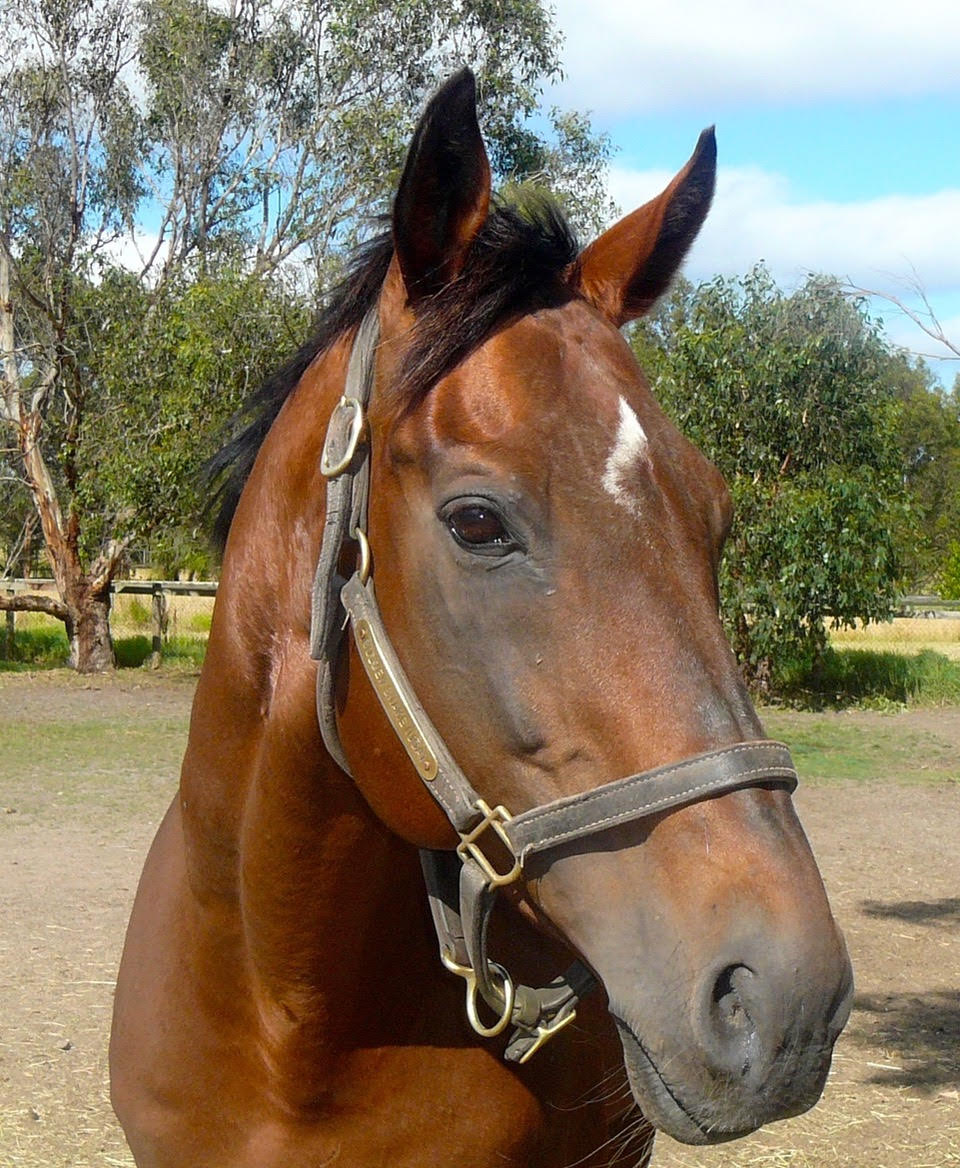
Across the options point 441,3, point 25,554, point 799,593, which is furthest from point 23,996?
point 25,554

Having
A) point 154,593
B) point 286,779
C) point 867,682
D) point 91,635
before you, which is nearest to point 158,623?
point 154,593

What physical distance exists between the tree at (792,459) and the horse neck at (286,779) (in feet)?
40.9

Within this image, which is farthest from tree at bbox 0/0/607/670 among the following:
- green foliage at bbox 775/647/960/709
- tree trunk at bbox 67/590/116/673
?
green foliage at bbox 775/647/960/709

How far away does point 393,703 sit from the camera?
166 cm

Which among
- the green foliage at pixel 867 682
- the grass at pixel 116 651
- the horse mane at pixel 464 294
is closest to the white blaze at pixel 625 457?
the horse mane at pixel 464 294

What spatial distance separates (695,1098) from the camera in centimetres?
140

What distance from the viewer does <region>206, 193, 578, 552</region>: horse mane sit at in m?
1.71

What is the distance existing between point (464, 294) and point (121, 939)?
5380 mm

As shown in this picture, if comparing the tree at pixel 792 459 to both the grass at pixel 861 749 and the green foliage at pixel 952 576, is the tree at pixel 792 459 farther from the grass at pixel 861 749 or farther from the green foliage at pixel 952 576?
the green foliage at pixel 952 576

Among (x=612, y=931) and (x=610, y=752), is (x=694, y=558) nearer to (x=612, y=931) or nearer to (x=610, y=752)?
(x=610, y=752)

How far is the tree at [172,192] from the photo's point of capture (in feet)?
53.8

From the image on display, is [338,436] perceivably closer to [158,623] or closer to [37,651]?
[158,623]

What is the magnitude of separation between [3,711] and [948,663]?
1223 cm

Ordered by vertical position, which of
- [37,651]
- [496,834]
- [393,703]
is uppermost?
[393,703]
